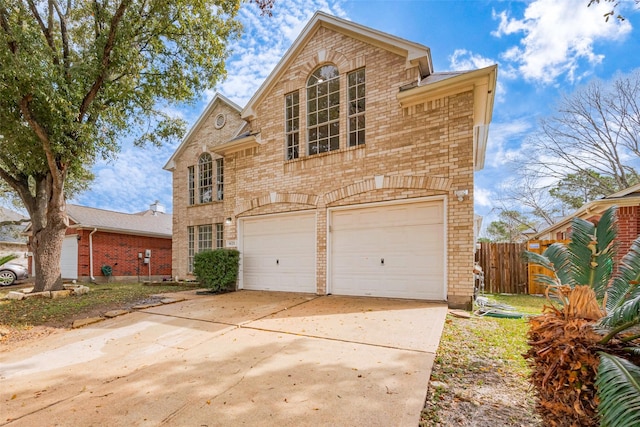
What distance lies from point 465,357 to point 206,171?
13430 millimetres

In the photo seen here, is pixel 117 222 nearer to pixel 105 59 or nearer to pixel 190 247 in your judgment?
pixel 190 247

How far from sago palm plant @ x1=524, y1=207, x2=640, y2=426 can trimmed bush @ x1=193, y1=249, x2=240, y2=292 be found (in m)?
8.46

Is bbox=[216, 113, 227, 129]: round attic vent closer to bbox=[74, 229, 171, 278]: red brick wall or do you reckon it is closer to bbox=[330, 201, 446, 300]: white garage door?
bbox=[74, 229, 171, 278]: red brick wall

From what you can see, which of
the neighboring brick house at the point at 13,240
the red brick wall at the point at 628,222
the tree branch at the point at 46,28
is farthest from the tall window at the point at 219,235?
the red brick wall at the point at 628,222

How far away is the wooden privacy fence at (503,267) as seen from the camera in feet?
34.8

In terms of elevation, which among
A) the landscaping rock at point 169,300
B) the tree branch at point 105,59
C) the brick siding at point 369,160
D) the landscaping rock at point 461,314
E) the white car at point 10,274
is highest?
the tree branch at point 105,59

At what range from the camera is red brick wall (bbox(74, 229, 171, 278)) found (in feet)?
49.5

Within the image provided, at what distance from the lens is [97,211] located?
58.4 feet

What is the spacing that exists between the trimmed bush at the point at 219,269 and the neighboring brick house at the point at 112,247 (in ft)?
29.9

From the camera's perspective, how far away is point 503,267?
10859 mm

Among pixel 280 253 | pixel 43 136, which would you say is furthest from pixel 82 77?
pixel 280 253

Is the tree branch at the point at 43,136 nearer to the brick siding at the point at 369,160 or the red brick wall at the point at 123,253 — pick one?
the brick siding at the point at 369,160

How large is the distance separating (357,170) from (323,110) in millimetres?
2314

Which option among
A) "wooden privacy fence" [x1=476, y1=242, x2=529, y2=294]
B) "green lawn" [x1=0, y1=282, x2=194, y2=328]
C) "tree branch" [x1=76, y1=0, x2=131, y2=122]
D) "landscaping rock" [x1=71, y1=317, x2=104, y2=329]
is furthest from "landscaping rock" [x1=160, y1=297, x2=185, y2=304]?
"wooden privacy fence" [x1=476, y1=242, x2=529, y2=294]
